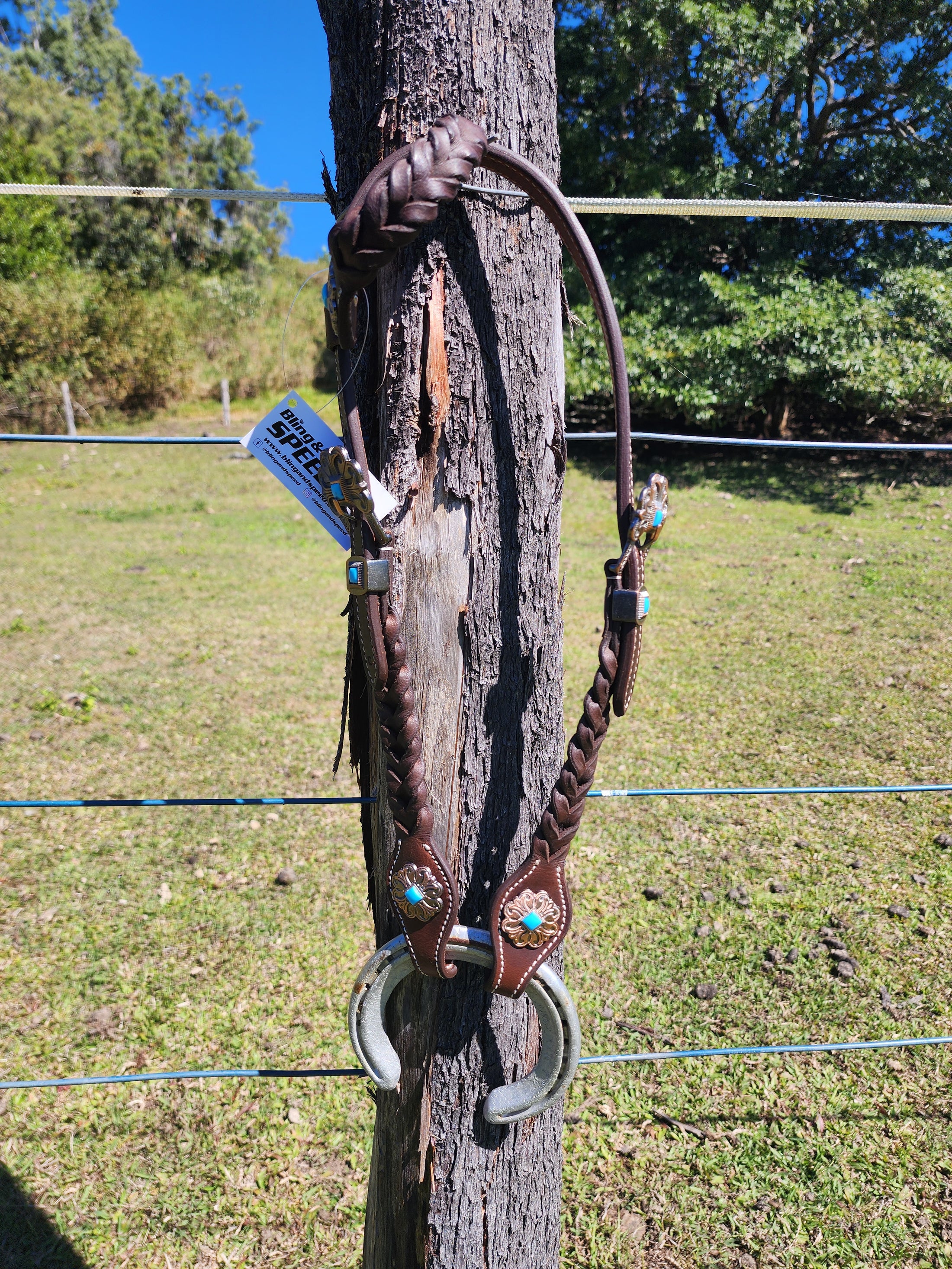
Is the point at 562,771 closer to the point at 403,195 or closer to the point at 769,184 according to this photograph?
the point at 403,195

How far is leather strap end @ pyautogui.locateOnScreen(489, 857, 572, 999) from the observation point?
110 cm

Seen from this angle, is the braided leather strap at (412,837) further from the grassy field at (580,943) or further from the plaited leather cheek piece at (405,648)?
the grassy field at (580,943)

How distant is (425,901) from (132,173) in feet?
98.3

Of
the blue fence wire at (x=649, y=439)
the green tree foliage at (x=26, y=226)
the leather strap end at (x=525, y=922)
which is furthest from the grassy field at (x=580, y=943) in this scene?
the green tree foliage at (x=26, y=226)

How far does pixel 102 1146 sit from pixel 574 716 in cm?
301

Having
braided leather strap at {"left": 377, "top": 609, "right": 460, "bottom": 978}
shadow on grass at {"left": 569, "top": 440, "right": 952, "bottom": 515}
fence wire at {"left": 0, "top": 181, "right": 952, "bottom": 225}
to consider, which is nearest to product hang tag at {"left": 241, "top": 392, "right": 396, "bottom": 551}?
braided leather strap at {"left": 377, "top": 609, "right": 460, "bottom": 978}

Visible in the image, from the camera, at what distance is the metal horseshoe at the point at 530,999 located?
1.14 m

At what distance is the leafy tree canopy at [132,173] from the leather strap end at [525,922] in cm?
2011

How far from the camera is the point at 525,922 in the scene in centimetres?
111

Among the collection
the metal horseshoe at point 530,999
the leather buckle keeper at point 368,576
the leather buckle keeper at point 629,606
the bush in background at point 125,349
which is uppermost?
the bush in background at point 125,349

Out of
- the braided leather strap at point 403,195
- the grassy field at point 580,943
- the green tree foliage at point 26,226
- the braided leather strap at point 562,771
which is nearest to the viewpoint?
the braided leather strap at point 403,195

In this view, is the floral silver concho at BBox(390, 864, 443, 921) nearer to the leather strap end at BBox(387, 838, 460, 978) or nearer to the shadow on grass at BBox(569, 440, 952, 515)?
the leather strap end at BBox(387, 838, 460, 978)

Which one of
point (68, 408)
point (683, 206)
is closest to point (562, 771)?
point (683, 206)

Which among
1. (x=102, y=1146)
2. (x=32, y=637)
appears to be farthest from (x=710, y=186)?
(x=102, y=1146)
